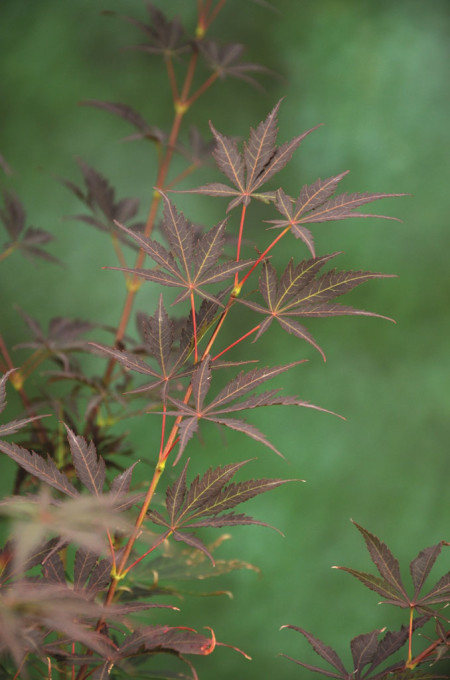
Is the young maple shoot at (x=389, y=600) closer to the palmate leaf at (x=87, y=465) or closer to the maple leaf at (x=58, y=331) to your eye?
the palmate leaf at (x=87, y=465)

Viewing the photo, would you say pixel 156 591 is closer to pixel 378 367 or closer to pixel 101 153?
pixel 378 367

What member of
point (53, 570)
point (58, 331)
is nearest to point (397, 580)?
point (53, 570)

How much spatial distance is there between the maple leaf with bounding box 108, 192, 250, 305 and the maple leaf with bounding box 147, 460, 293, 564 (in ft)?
0.46

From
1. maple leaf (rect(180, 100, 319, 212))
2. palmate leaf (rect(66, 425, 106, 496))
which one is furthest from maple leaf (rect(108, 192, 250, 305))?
palmate leaf (rect(66, 425, 106, 496))

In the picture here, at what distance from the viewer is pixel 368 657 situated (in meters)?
0.57

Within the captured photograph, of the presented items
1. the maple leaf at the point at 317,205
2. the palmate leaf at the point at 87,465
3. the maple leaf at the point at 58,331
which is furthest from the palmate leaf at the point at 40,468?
the maple leaf at the point at 58,331

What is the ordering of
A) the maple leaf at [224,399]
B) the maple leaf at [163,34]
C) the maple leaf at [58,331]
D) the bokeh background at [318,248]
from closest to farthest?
1. the maple leaf at [224,399]
2. the maple leaf at [58,331]
3. the maple leaf at [163,34]
4. the bokeh background at [318,248]

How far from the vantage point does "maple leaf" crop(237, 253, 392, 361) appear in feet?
1.80

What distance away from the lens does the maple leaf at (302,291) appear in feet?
1.80

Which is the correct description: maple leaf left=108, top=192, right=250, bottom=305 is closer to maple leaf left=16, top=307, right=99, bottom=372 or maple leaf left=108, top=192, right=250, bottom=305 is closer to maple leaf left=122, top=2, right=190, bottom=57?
maple leaf left=16, top=307, right=99, bottom=372

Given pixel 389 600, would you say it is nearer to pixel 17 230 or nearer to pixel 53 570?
pixel 53 570

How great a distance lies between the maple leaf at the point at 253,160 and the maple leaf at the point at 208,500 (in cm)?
22

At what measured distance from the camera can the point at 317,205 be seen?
1.83 feet

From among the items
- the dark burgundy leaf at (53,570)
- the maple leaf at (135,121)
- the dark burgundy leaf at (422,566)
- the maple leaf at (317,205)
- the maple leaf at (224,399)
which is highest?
the maple leaf at (135,121)
